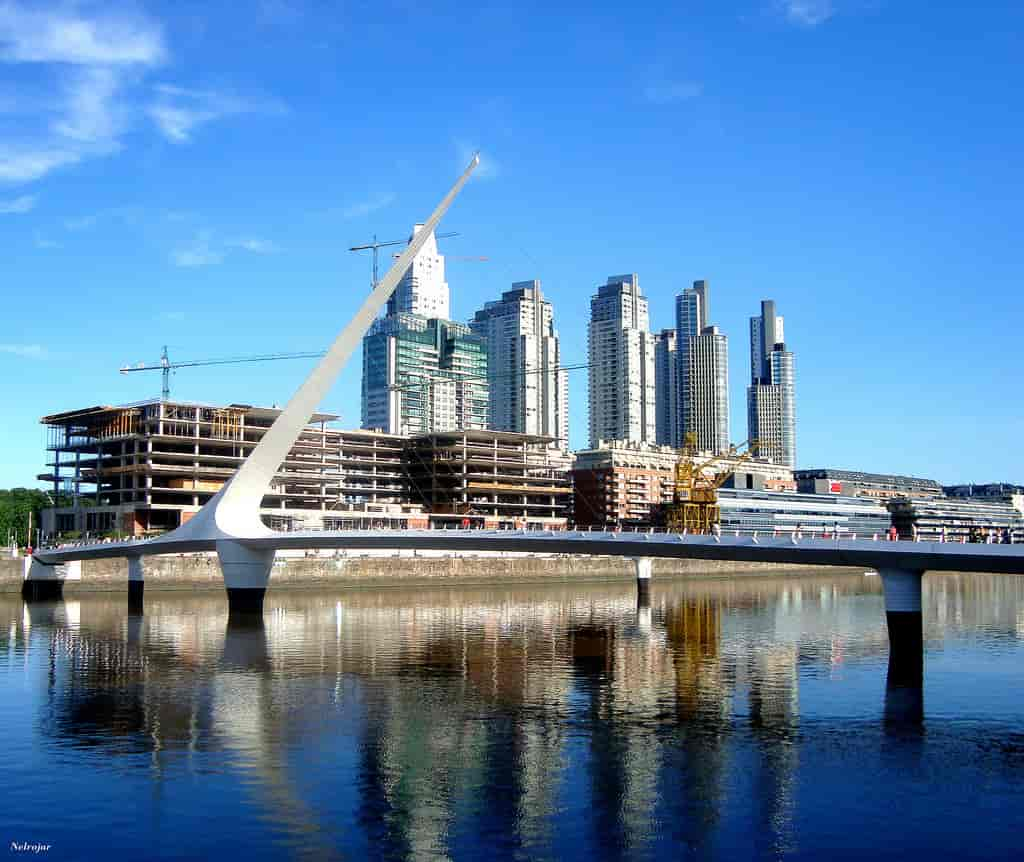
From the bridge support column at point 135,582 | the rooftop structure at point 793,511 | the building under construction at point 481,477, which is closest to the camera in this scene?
the bridge support column at point 135,582

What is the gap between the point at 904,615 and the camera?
123ft

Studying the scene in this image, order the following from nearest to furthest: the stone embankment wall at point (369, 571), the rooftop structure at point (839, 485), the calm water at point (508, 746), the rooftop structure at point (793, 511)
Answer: the calm water at point (508, 746), the stone embankment wall at point (369, 571), the rooftop structure at point (793, 511), the rooftop structure at point (839, 485)

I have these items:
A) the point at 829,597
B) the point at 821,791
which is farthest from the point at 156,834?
the point at 829,597

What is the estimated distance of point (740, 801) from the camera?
63.2 feet

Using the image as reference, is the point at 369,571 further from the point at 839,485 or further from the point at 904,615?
the point at 839,485

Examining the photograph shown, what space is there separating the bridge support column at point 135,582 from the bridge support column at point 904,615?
39595 millimetres

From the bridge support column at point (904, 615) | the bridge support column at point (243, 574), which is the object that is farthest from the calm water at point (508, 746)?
the bridge support column at point (243, 574)

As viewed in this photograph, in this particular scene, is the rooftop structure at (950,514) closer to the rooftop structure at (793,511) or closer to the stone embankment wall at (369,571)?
the rooftop structure at (793,511)

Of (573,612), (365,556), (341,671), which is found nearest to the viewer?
(341,671)

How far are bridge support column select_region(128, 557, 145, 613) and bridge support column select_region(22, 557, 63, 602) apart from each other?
6.92 metres

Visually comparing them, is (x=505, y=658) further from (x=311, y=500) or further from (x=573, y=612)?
(x=311, y=500)

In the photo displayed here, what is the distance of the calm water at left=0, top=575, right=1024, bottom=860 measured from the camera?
17.4 meters

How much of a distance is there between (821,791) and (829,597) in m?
56.0

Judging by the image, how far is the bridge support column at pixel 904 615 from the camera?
36719 millimetres
